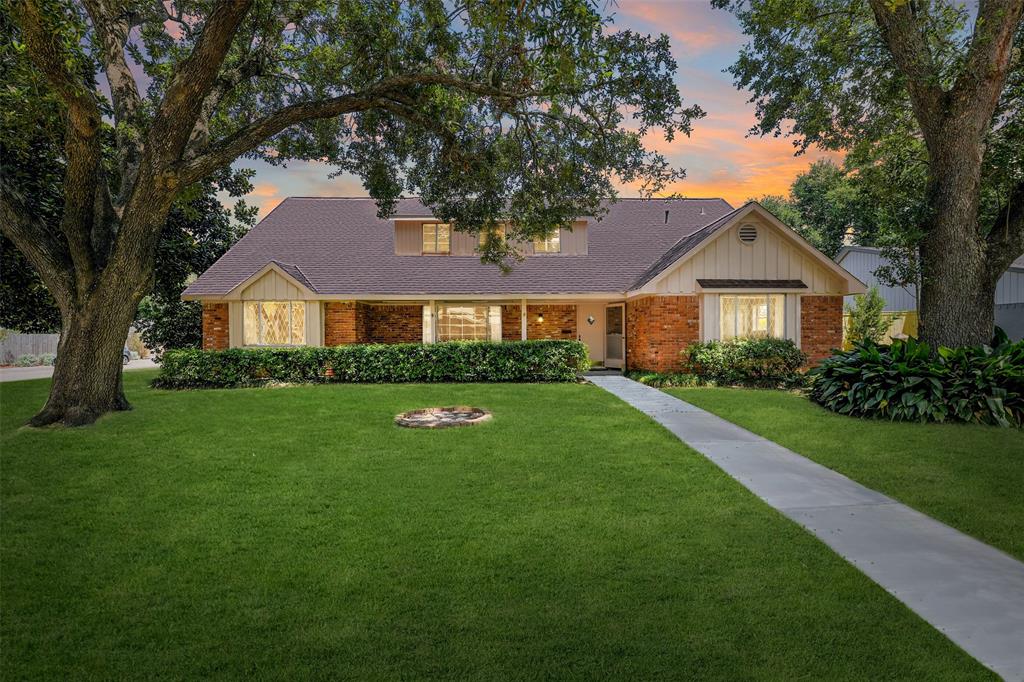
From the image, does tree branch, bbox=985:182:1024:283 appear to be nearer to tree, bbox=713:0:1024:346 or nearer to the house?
tree, bbox=713:0:1024:346

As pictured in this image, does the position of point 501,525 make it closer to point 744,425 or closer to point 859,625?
point 859,625

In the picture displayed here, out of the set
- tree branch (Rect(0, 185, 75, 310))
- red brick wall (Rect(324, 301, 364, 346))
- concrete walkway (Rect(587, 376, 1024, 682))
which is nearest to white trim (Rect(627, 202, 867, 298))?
concrete walkway (Rect(587, 376, 1024, 682))

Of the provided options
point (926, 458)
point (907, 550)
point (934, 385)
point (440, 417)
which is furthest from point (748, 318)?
point (907, 550)

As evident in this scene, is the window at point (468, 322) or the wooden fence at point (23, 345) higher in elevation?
the window at point (468, 322)

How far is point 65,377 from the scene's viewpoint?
9.77 metres

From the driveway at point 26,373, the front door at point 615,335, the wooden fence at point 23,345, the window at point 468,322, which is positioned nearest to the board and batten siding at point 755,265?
the front door at point 615,335

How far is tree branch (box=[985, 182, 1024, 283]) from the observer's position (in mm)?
11016

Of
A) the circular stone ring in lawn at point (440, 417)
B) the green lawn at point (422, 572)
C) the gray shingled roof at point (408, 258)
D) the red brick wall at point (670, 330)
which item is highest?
the gray shingled roof at point (408, 258)

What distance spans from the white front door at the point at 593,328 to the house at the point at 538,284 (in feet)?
0.14

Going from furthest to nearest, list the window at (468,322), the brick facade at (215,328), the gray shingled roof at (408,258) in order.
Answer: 1. the window at (468,322)
2. the gray shingled roof at (408,258)
3. the brick facade at (215,328)

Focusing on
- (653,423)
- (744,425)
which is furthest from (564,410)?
(744,425)

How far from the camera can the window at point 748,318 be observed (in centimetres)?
1669

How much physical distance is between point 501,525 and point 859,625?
2.87 metres

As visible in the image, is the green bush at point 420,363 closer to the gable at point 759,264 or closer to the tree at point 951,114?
the gable at point 759,264
